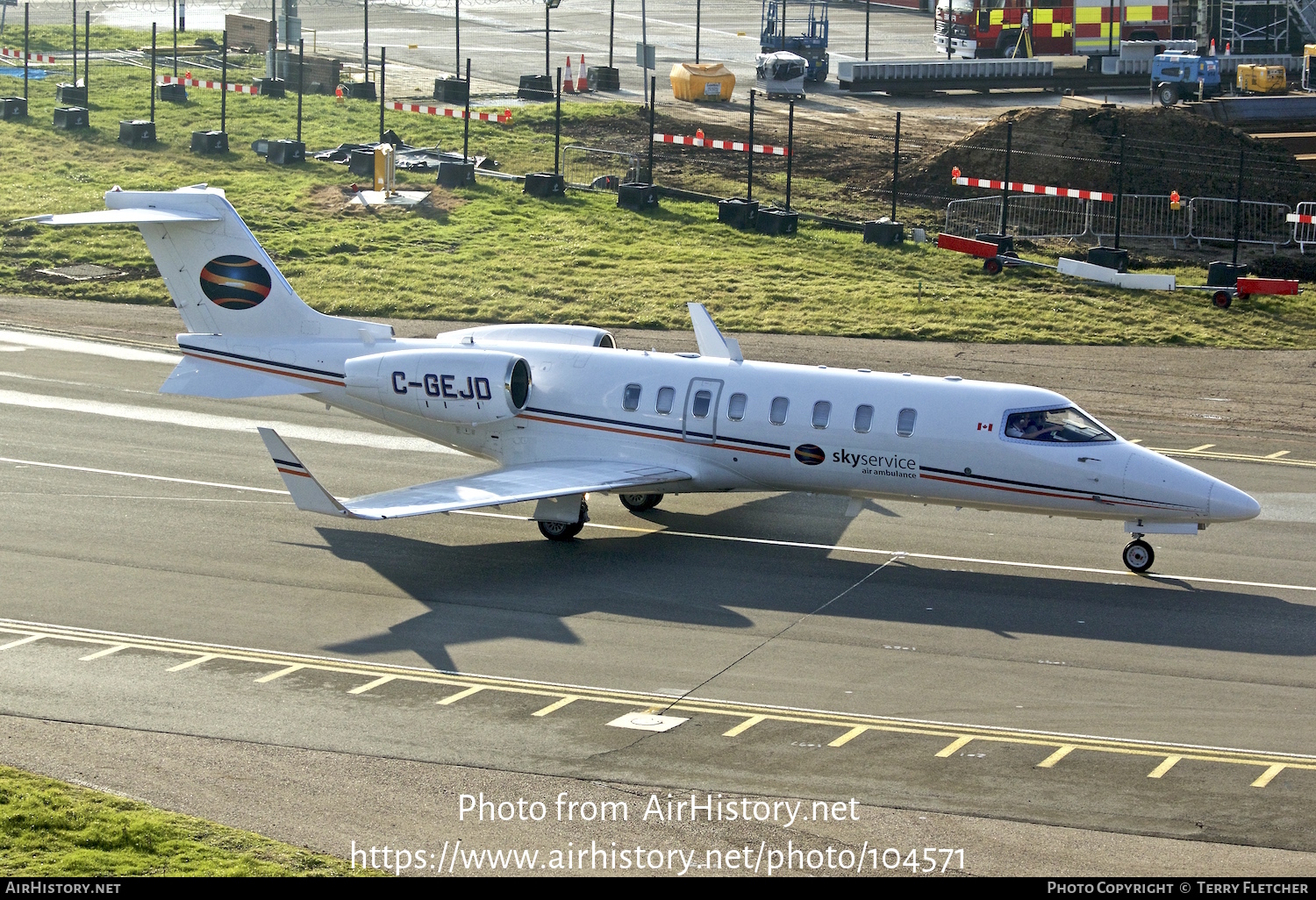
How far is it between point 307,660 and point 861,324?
23577mm

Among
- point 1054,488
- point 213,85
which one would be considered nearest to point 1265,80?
point 213,85

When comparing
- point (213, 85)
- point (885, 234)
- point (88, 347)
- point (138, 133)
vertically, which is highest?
point (213, 85)

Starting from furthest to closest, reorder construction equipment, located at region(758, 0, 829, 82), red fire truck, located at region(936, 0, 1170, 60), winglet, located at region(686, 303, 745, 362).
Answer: red fire truck, located at region(936, 0, 1170, 60) → construction equipment, located at region(758, 0, 829, 82) → winglet, located at region(686, 303, 745, 362)

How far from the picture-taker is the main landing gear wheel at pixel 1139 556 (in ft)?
83.1

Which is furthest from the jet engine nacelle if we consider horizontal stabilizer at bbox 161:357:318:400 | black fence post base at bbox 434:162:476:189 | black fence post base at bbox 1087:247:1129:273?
black fence post base at bbox 434:162:476:189

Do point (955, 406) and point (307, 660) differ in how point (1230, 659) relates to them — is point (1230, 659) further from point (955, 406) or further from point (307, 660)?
point (307, 660)

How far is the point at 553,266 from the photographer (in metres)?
47.1

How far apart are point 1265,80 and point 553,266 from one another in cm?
3337

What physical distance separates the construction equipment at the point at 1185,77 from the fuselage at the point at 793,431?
40635 millimetres

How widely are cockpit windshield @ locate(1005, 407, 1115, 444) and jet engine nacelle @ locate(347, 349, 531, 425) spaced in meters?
8.59

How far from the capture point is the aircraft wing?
23594 mm

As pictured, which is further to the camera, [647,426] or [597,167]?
[597,167]

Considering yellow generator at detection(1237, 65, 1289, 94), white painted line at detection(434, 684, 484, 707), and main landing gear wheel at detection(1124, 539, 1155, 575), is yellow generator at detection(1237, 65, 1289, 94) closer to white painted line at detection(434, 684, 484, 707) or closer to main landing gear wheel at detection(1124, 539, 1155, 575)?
main landing gear wheel at detection(1124, 539, 1155, 575)

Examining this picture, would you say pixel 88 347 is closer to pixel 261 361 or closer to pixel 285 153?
pixel 261 361
